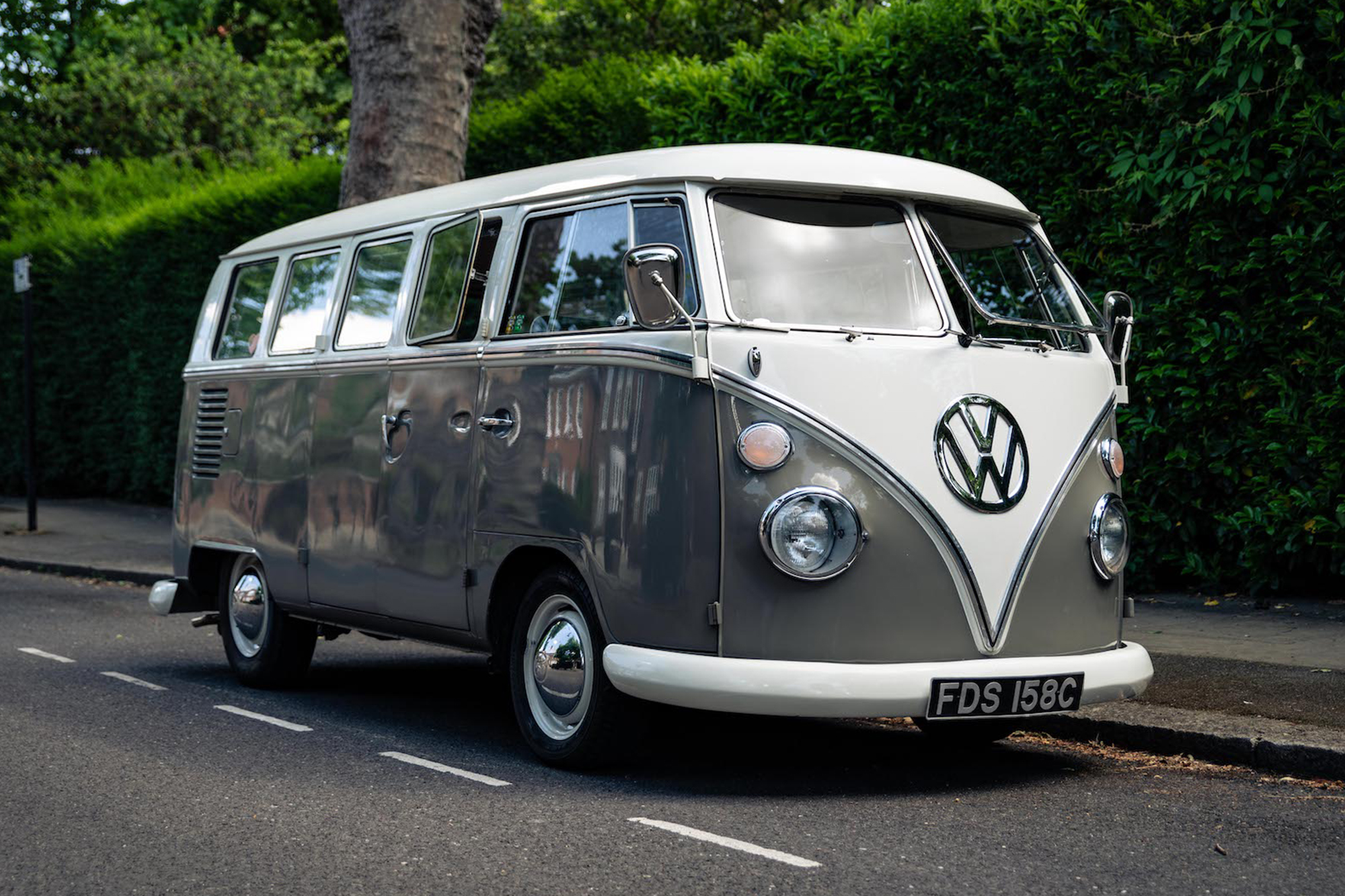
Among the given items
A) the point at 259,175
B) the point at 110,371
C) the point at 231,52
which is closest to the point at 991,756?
the point at 259,175

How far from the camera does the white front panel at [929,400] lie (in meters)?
5.73

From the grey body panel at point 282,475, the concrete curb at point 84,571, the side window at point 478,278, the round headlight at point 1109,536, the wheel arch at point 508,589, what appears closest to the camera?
the round headlight at point 1109,536

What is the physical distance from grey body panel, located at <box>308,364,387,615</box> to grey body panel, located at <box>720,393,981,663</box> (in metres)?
2.43

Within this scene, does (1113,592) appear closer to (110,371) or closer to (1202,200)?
(1202,200)

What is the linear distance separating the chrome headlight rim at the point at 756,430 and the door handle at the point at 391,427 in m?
2.18

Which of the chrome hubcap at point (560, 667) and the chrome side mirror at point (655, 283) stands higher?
the chrome side mirror at point (655, 283)

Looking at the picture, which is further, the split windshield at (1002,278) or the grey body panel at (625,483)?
the split windshield at (1002,278)

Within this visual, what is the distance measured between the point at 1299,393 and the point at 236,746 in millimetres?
6025

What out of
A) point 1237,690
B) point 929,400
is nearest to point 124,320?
point 1237,690

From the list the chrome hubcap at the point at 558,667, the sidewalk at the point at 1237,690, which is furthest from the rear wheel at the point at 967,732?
the chrome hubcap at the point at 558,667

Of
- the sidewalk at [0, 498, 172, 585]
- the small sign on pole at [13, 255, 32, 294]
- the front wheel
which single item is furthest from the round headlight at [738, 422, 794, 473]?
the small sign on pole at [13, 255, 32, 294]

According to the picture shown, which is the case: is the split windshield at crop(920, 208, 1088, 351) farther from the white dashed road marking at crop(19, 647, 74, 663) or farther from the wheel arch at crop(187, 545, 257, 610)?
the white dashed road marking at crop(19, 647, 74, 663)

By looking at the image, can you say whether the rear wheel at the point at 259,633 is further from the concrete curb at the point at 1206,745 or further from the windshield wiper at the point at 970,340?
the windshield wiper at the point at 970,340

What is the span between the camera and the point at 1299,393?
900cm
